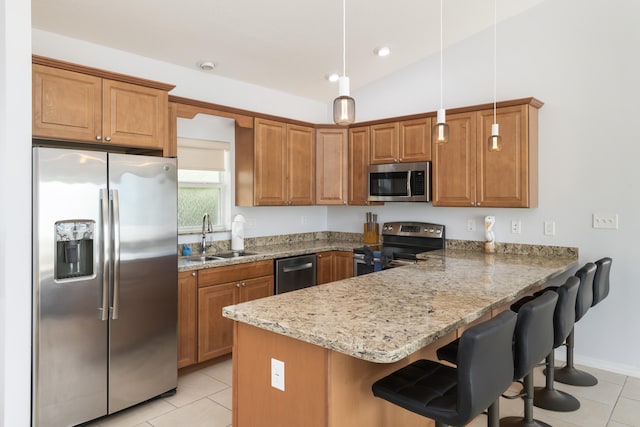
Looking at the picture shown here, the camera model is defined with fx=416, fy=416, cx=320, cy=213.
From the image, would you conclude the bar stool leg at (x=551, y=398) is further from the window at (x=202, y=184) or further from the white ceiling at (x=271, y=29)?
the window at (x=202, y=184)

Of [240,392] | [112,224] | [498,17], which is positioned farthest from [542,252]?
[112,224]

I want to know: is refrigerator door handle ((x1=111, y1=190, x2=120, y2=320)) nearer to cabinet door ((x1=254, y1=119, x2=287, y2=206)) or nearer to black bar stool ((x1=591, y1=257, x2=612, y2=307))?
cabinet door ((x1=254, y1=119, x2=287, y2=206))

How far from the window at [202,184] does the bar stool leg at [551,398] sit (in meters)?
3.11

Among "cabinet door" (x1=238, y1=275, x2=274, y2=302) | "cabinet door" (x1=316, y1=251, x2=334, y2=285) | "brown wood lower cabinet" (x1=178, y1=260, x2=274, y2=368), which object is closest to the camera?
"brown wood lower cabinet" (x1=178, y1=260, x2=274, y2=368)

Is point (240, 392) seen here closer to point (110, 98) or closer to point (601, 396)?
point (110, 98)

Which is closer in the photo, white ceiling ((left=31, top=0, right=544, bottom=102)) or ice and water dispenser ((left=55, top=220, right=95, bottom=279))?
ice and water dispenser ((left=55, top=220, right=95, bottom=279))

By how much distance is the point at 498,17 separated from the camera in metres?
3.93

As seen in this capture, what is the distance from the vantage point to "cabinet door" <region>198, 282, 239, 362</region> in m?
3.47

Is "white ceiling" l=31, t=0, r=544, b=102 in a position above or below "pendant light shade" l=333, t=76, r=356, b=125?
above

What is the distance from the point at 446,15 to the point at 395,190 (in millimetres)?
1720

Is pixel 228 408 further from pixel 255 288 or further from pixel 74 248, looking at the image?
pixel 74 248

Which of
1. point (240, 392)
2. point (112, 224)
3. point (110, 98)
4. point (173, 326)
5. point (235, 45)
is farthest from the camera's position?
point (235, 45)

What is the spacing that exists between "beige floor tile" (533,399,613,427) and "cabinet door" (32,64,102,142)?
3575mm

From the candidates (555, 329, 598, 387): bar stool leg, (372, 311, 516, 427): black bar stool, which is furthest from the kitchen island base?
(555, 329, 598, 387): bar stool leg
